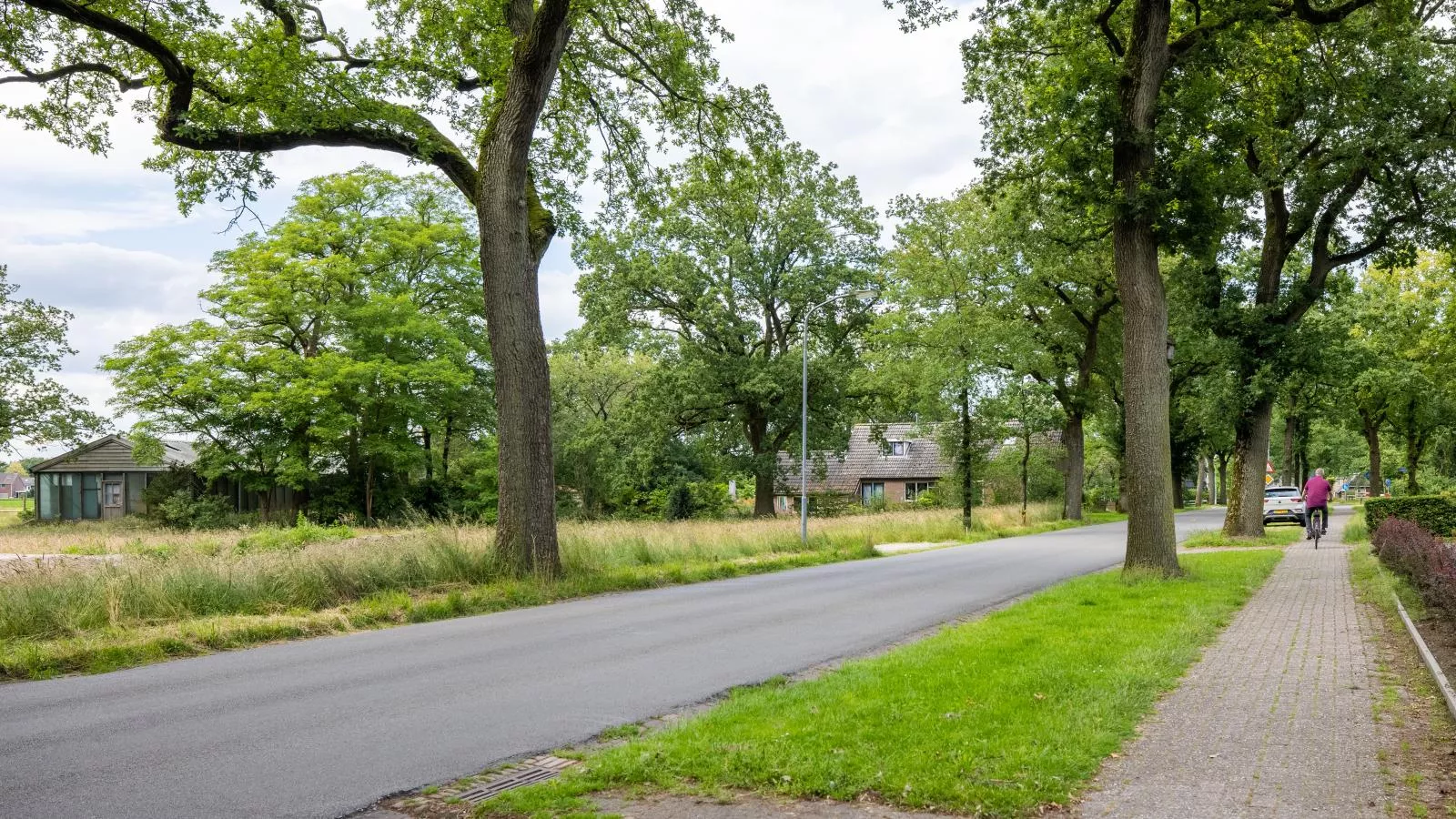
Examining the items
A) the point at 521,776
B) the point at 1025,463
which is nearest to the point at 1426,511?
the point at 1025,463

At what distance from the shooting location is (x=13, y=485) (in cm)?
13262

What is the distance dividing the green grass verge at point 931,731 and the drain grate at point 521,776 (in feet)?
0.77

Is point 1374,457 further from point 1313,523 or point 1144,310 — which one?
point 1144,310

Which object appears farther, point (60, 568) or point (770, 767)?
point (60, 568)

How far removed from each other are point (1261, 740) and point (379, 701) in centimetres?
610

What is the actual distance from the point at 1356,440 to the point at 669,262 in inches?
2698

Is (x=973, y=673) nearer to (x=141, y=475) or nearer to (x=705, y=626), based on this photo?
(x=705, y=626)

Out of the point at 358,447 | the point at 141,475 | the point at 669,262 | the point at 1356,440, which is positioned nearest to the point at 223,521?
the point at 358,447

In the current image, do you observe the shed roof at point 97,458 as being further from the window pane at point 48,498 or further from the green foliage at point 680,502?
the green foliage at point 680,502

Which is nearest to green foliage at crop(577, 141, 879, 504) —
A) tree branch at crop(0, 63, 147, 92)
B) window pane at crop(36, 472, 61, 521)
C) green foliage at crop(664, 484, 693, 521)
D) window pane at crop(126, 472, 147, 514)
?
green foliage at crop(664, 484, 693, 521)

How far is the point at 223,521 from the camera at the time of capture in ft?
134

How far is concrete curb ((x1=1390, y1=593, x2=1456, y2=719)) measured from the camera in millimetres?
6359

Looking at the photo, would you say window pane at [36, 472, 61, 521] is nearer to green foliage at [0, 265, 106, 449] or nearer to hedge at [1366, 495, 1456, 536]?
A: green foliage at [0, 265, 106, 449]

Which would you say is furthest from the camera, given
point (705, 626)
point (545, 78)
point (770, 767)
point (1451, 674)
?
point (545, 78)
